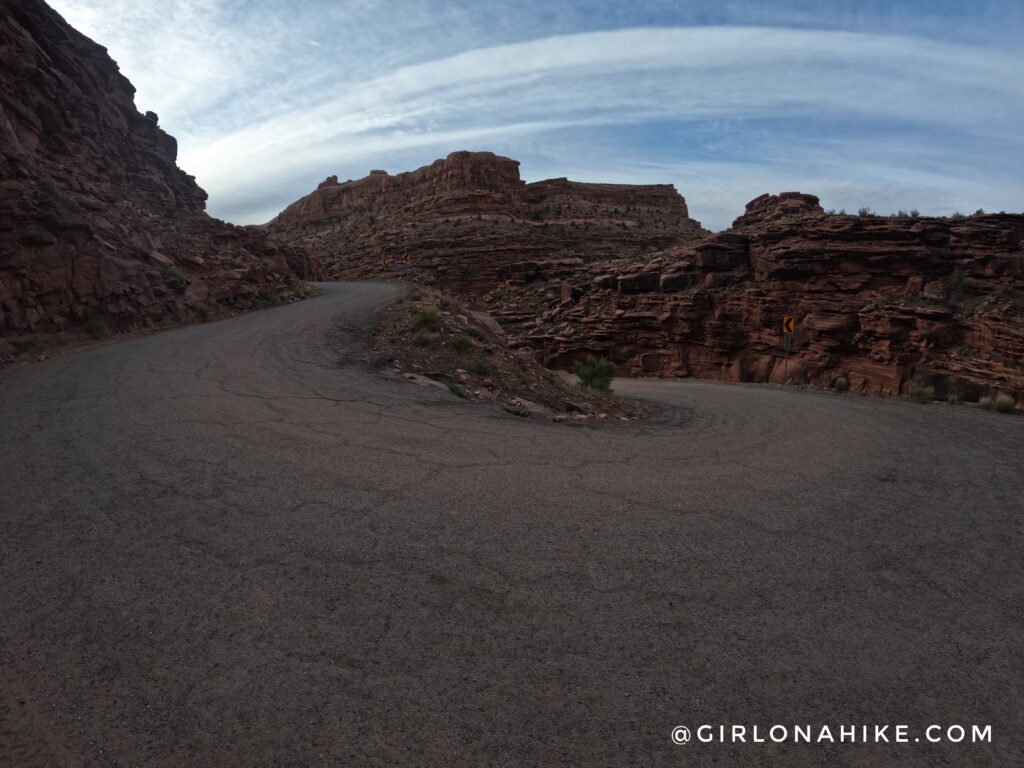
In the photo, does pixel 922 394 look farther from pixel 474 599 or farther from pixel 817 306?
pixel 474 599

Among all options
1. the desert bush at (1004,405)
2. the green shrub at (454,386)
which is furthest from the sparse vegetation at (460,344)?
the desert bush at (1004,405)

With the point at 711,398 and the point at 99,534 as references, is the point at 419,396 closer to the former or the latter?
the point at 99,534

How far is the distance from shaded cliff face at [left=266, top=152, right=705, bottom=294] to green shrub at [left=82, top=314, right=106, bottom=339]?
30.0 metres

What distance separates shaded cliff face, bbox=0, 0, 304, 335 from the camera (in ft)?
45.8

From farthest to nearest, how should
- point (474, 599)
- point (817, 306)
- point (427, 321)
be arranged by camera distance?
1. point (817, 306)
2. point (427, 321)
3. point (474, 599)

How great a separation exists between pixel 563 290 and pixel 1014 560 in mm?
31642

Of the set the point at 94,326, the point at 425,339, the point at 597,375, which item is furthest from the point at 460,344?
the point at 94,326

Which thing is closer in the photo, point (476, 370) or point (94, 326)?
point (476, 370)

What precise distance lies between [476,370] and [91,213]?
15.4 meters

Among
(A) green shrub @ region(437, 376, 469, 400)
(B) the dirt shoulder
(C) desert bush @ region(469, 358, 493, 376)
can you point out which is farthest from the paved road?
(C) desert bush @ region(469, 358, 493, 376)

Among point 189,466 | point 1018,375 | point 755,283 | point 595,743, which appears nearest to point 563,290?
point 755,283

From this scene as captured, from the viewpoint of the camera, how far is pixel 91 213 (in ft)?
59.9

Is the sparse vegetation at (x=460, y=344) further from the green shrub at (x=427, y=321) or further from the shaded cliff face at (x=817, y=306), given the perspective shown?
the shaded cliff face at (x=817, y=306)

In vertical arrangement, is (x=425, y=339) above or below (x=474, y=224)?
below
